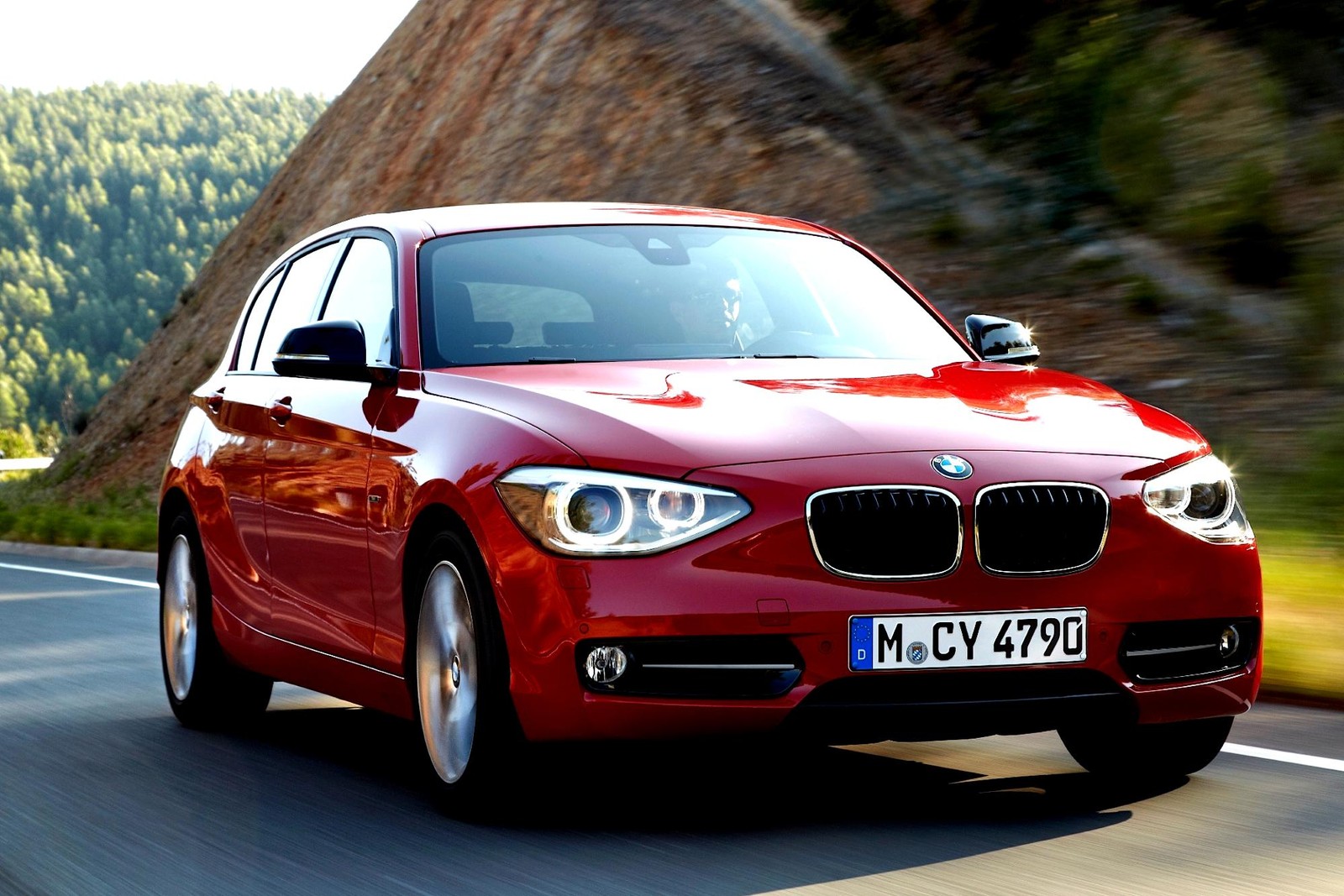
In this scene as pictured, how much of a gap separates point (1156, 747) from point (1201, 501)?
2.54 ft

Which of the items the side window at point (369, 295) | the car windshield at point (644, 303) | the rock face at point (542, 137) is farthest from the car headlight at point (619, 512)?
the rock face at point (542, 137)

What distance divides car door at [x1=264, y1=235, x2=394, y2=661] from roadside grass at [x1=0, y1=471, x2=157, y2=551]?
1234 centimetres

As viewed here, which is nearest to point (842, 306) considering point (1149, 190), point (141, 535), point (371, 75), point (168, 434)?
point (1149, 190)

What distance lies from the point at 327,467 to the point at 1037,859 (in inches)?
96.7

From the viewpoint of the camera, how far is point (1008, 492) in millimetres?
4734

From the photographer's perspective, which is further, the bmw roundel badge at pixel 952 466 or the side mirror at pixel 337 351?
the side mirror at pixel 337 351

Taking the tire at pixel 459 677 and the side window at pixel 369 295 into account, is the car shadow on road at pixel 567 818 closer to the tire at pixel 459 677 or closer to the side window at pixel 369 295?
the tire at pixel 459 677

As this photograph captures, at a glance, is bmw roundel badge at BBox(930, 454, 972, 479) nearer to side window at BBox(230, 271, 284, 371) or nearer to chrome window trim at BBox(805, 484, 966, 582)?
chrome window trim at BBox(805, 484, 966, 582)

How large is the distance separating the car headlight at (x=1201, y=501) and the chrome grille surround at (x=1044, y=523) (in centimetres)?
18

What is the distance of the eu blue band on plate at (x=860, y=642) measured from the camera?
15.0 feet

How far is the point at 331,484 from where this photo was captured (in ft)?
19.4

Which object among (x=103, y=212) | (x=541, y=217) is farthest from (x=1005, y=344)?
(x=103, y=212)

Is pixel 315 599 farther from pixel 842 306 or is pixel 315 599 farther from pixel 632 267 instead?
pixel 842 306

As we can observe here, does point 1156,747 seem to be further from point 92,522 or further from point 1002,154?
point 92,522
